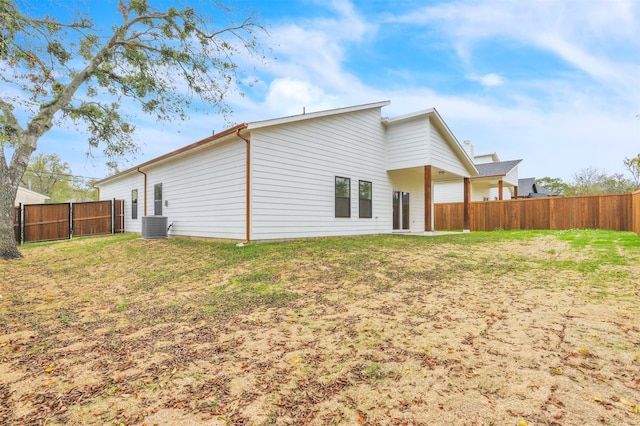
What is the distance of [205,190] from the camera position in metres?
10.2

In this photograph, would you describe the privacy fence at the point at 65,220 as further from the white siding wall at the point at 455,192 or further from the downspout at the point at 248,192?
the white siding wall at the point at 455,192

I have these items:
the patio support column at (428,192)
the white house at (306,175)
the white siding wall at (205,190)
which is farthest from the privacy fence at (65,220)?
the patio support column at (428,192)

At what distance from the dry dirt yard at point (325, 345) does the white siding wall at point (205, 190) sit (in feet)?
10.1

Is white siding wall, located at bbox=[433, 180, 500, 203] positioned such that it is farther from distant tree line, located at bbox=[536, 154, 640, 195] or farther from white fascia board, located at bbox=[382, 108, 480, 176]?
distant tree line, located at bbox=[536, 154, 640, 195]

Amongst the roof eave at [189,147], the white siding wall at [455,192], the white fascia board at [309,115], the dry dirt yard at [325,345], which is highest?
the white fascia board at [309,115]

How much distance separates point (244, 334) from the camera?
130 inches

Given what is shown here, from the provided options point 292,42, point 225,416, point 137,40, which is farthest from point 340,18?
point 225,416

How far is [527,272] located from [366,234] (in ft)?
19.7

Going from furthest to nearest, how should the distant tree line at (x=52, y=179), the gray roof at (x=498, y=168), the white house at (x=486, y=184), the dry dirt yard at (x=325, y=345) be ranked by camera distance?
1. the distant tree line at (x=52, y=179)
2. the gray roof at (x=498, y=168)
3. the white house at (x=486, y=184)
4. the dry dirt yard at (x=325, y=345)

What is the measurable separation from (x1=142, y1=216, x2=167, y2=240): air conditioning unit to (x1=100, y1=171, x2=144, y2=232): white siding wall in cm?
367

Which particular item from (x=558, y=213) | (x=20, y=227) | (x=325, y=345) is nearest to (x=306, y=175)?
(x=325, y=345)

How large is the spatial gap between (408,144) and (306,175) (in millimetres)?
4655

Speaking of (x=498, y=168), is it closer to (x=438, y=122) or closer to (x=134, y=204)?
(x=438, y=122)

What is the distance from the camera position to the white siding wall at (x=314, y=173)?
28.2 ft
